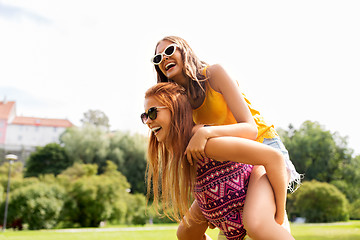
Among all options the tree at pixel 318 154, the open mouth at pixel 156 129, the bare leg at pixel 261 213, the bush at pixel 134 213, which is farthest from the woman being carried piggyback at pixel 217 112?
the tree at pixel 318 154

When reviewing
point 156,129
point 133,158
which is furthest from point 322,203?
point 156,129

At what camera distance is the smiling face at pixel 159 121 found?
2137mm

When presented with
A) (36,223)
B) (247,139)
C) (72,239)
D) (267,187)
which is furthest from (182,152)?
(36,223)

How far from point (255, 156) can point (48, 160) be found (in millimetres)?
39223

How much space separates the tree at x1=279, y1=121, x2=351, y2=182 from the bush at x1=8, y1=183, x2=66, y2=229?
2211 cm

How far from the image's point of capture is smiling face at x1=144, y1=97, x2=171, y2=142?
214 centimetres

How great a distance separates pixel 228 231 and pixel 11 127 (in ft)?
222

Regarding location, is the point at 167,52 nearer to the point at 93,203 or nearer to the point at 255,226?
the point at 255,226

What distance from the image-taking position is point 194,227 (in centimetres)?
239

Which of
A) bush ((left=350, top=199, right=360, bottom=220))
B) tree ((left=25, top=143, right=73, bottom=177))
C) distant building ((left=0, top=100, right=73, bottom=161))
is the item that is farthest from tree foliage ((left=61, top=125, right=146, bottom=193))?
distant building ((left=0, top=100, right=73, bottom=161))

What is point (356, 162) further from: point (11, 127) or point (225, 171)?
point (11, 127)

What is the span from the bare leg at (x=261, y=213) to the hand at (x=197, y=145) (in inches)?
13.5

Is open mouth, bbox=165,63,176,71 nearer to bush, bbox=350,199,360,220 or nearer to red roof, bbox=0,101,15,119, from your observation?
bush, bbox=350,199,360,220

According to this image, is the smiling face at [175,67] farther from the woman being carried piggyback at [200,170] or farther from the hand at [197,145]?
the hand at [197,145]
